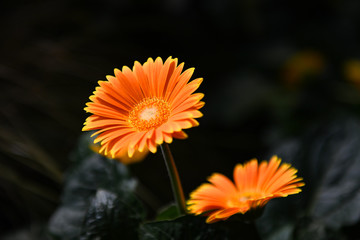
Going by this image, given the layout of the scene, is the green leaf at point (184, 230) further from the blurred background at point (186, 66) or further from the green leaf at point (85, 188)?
the blurred background at point (186, 66)

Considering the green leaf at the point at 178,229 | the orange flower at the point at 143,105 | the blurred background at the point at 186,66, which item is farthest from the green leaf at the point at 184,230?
the blurred background at the point at 186,66

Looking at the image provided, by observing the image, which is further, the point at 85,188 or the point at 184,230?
the point at 85,188

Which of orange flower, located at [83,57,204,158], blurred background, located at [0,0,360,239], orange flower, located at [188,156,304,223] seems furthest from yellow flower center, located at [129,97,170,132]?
blurred background, located at [0,0,360,239]

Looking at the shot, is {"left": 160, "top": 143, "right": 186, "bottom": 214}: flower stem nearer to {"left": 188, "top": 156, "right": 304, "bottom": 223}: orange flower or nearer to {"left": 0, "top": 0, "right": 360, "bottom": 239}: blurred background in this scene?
{"left": 188, "top": 156, "right": 304, "bottom": 223}: orange flower

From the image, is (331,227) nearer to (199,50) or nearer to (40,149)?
(40,149)

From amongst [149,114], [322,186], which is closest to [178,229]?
[149,114]

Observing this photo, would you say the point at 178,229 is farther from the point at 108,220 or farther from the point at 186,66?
the point at 186,66

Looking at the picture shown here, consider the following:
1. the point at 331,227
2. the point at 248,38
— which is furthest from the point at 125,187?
the point at 248,38
